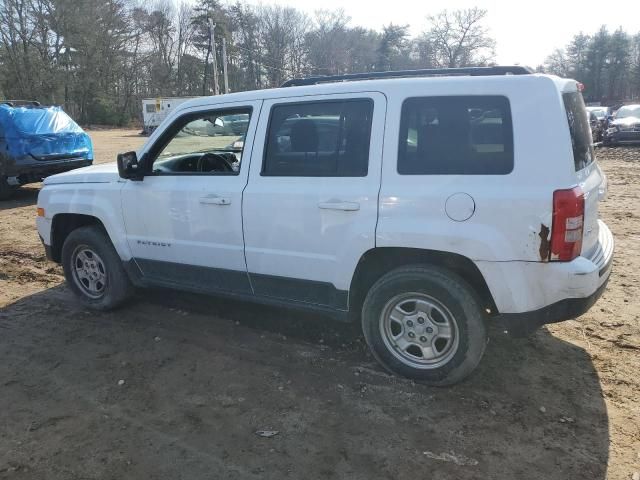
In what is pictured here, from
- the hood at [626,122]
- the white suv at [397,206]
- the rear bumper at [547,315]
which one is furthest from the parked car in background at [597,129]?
the rear bumper at [547,315]

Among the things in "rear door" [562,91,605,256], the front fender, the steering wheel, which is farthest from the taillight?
the front fender

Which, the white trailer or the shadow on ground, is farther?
the white trailer

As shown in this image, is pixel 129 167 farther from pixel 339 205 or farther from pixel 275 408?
pixel 275 408

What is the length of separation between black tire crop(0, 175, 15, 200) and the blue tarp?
583 millimetres

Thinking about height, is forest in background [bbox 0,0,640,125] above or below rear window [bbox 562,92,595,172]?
above

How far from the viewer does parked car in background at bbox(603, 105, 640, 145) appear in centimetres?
1948

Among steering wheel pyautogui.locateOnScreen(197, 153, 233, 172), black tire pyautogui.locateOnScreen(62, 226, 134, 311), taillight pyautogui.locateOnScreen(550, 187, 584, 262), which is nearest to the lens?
taillight pyautogui.locateOnScreen(550, 187, 584, 262)

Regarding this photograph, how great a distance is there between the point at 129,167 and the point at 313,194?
1.72m

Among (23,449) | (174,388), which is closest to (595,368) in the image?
(174,388)

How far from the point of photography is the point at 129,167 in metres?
4.23

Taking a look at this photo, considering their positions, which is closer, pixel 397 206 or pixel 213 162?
pixel 397 206

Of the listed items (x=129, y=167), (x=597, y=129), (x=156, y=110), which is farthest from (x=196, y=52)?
(x=129, y=167)

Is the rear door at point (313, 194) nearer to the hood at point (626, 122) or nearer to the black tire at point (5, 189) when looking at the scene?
the black tire at point (5, 189)

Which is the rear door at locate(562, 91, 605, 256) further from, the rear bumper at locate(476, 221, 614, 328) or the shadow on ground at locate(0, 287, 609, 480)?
the shadow on ground at locate(0, 287, 609, 480)
